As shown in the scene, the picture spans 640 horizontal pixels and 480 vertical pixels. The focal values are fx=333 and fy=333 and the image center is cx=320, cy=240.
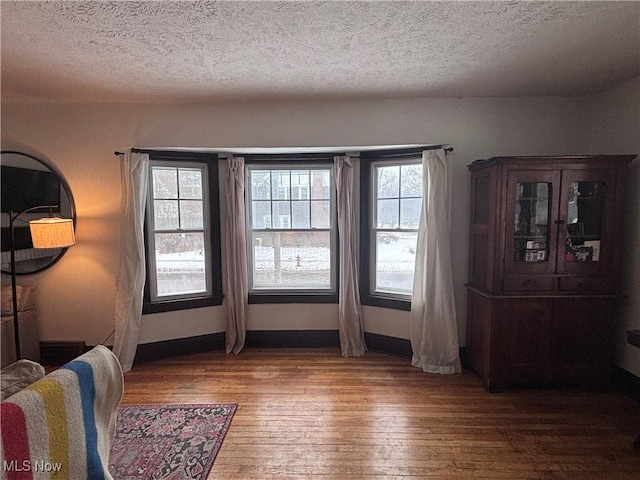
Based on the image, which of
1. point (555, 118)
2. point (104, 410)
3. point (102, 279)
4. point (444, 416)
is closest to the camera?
point (104, 410)

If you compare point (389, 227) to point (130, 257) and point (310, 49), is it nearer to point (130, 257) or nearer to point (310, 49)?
point (310, 49)

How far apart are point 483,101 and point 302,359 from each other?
3086 mm

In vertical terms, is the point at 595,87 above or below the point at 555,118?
above

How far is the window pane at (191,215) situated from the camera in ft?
11.6

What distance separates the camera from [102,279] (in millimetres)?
3367

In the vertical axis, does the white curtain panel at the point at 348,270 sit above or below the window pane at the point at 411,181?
below

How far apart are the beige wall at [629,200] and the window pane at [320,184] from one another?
2.59m

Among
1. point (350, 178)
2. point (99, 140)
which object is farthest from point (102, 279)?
point (350, 178)

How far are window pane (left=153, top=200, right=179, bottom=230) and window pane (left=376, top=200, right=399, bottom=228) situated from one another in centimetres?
215

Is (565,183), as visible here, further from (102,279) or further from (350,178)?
(102,279)

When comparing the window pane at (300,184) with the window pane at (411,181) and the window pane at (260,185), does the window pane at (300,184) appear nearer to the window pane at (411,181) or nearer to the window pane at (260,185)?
the window pane at (260,185)

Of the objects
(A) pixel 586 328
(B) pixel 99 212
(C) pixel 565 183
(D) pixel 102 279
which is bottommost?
(A) pixel 586 328

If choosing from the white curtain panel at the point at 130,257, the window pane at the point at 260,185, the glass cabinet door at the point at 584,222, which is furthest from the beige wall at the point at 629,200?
the white curtain panel at the point at 130,257

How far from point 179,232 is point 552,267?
348 cm
